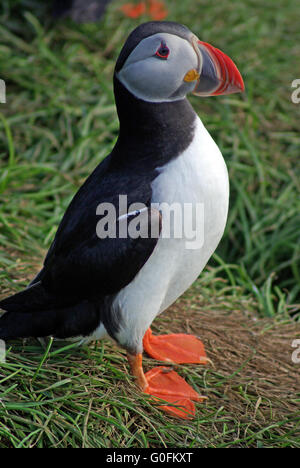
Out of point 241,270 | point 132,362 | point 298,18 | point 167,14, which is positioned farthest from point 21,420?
point 298,18

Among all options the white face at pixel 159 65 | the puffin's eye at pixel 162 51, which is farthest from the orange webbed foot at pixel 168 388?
the puffin's eye at pixel 162 51

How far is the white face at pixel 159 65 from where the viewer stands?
7.93 ft

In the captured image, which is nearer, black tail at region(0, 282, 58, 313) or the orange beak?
the orange beak

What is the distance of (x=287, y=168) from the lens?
480cm

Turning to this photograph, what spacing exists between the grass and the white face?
3.93 ft

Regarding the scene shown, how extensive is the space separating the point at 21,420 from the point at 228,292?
6.70ft

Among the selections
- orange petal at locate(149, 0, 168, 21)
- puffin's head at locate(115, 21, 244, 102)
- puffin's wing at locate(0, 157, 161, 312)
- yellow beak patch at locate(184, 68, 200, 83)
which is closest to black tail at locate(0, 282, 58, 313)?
puffin's wing at locate(0, 157, 161, 312)

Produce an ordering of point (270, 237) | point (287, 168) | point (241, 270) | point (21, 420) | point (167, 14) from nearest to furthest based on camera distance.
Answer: point (21, 420) → point (241, 270) → point (270, 237) → point (287, 168) → point (167, 14)

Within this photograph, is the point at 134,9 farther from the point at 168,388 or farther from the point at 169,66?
the point at 168,388

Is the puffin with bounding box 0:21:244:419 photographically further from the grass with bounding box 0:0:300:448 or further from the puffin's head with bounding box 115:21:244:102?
the grass with bounding box 0:0:300:448

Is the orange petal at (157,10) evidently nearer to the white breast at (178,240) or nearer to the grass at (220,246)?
the grass at (220,246)

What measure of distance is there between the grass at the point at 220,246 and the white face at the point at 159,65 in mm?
1198

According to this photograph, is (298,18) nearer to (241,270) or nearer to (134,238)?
(241,270)

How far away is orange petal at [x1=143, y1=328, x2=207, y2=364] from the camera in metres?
3.07
